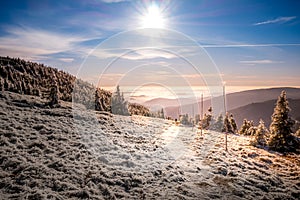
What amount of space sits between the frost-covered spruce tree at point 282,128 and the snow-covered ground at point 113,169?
7366mm

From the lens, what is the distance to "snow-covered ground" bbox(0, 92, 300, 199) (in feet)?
45.2

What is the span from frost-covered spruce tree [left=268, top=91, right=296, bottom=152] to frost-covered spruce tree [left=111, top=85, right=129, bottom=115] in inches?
1566

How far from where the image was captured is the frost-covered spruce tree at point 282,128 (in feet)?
117

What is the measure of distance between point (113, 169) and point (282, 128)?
33.1m

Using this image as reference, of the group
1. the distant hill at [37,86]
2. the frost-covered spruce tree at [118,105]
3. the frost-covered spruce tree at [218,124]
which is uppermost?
the distant hill at [37,86]

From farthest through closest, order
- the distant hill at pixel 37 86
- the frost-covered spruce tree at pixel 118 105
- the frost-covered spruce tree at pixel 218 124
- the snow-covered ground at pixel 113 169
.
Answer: the frost-covered spruce tree at pixel 218 124
the frost-covered spruce tree at pixel 118 105
the distant hill at pixel 37 86
the snow-covered ground at pixel 113 169

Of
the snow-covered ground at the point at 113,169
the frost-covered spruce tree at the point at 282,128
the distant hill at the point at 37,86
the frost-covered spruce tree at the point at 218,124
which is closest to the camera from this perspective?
the snow-covered ground at the point at 113,169

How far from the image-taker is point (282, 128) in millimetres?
36312

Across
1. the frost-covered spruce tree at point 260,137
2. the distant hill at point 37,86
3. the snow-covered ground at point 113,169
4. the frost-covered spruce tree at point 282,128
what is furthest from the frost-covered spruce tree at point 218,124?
the snow-covered ground at point 113,169

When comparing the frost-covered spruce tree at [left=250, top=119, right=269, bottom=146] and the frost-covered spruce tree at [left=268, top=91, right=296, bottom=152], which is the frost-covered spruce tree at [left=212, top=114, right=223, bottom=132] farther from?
the frost-covered spruce tree at [left=268, top=91, right=296, bottom=152]

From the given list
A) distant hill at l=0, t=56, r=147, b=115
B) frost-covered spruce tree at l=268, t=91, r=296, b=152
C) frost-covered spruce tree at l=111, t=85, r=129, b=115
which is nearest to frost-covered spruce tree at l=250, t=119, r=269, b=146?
frost-covered spruce tree at l=268, t=91, r=296, b=152

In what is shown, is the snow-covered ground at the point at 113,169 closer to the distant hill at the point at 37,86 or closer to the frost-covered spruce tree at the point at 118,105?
the distant hill at the point at 37,86

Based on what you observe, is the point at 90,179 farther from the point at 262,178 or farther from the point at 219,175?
the point at 262,178

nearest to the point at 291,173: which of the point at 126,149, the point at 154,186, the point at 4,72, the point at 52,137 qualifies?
→ the point at 154,186
